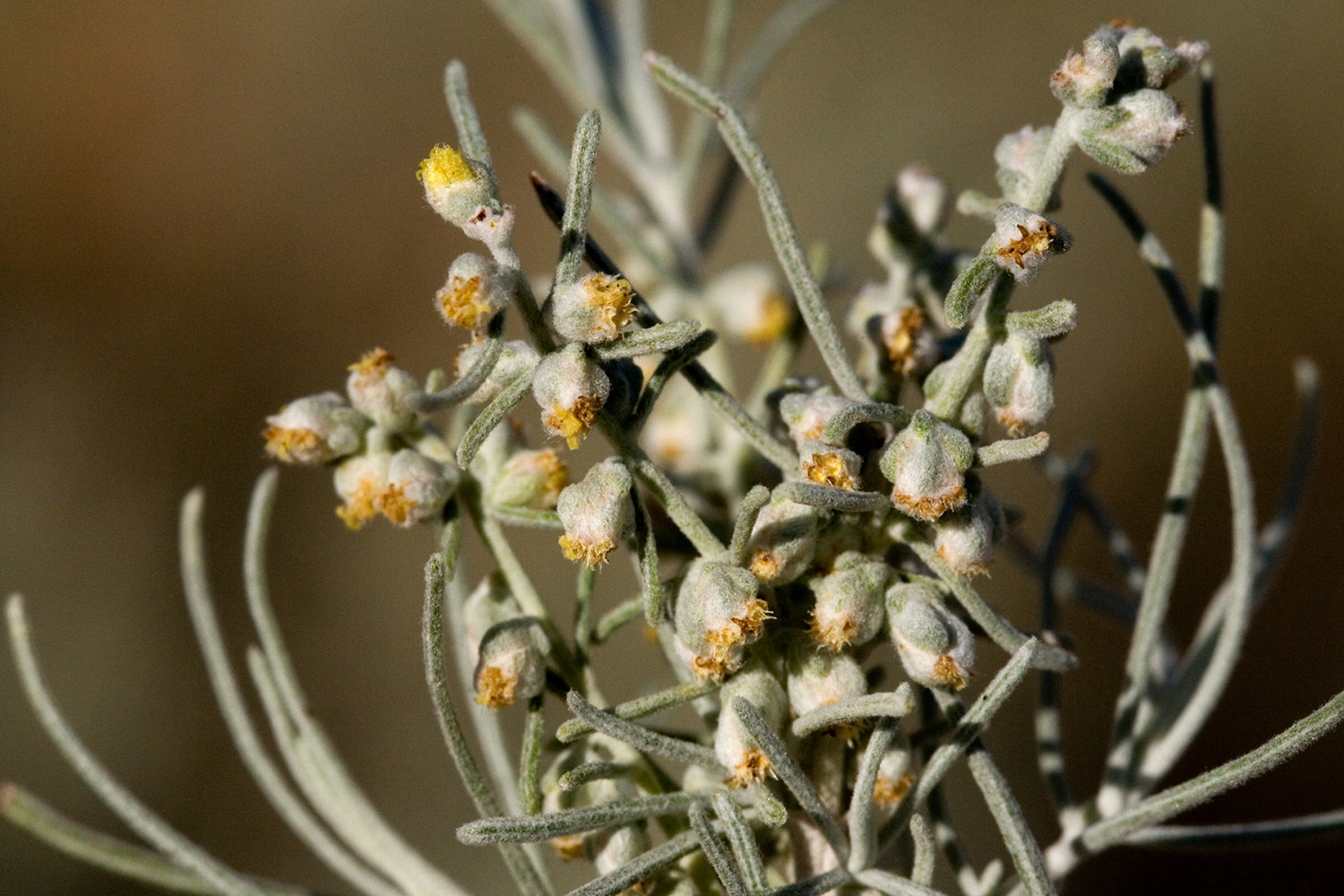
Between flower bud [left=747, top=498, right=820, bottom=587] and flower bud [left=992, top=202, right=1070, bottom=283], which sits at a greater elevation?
flower bud [left=992, top=202, right=1070, bottom=283]

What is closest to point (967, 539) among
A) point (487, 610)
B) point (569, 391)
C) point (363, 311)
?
point (569, 391)

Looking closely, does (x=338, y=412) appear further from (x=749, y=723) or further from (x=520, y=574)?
(x=749, y=723)

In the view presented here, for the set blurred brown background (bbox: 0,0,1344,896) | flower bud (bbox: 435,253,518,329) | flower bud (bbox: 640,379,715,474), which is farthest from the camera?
blurred brown background (bbox: 0,0,1344,896)

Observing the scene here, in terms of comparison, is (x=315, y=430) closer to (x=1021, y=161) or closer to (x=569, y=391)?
(x=569, y=391)

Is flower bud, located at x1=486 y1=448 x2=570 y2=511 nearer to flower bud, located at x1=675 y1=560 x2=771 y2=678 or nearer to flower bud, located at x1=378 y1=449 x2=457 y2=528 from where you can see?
flower bud, located at x1=378 y1=449 x2=457 y2=528

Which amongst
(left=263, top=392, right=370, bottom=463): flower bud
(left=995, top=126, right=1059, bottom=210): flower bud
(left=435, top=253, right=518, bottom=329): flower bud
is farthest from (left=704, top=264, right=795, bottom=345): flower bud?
(left=435, top=253, right=518, bottom=329): flower bud

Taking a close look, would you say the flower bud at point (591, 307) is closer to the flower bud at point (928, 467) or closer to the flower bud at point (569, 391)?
the flower bud at point (569, 391)

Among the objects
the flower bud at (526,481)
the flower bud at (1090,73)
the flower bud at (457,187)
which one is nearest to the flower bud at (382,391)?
the flower bud at (526,481)
